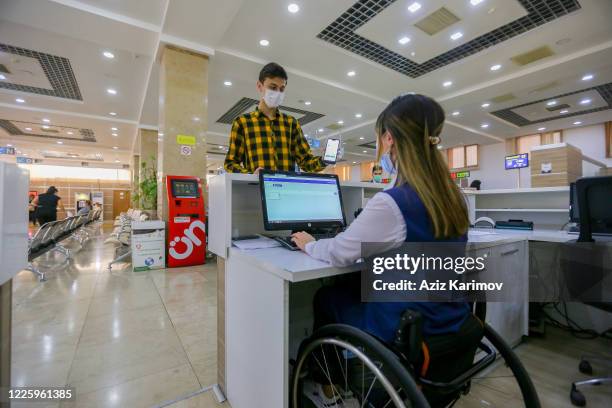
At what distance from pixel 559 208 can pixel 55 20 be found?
618 centimetres

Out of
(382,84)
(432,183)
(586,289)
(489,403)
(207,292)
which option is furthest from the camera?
(382,84)

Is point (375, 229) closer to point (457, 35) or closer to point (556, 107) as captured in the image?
point (457, 35)

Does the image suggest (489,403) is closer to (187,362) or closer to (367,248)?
(367,248)

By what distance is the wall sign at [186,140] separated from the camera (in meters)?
4.26

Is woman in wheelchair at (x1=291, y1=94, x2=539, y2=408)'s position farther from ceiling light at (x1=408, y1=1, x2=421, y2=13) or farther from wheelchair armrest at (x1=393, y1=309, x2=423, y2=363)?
ceiling light at (x1=408, y1=1, x2=421, y2=13)

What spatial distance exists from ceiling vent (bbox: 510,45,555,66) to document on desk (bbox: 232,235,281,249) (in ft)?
18.1

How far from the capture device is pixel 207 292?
2.92 m

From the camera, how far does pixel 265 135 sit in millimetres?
1766

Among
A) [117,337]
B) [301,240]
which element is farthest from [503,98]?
[117,337]

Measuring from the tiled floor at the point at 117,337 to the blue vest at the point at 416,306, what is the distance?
3.95 feet

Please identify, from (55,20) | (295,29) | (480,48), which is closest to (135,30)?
(55,20)

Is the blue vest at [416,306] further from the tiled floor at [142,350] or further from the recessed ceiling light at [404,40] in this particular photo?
the recessed ceiling light at [404,40]

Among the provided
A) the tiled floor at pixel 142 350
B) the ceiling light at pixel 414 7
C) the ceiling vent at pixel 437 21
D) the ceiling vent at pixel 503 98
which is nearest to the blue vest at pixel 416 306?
the tiled floor at pixel 142 350

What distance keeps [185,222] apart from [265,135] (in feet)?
9.19
